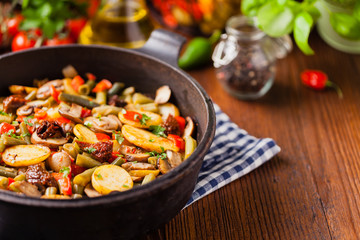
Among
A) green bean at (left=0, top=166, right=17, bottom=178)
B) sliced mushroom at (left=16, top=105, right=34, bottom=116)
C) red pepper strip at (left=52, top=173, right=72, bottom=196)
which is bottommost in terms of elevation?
red pepper strip at (left=52, top=173, right=72, bottom=196)

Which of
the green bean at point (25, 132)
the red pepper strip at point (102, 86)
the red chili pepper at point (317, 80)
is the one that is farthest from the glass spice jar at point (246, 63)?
the green bean at point (25, 132)

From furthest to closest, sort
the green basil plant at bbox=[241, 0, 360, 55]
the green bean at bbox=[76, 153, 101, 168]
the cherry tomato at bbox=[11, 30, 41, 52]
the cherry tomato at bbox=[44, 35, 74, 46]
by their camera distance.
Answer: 1. the cherry tomato at bbox=[44, 35, 74, 46]
2. the cherry tomato at bbox=[11, 30, 41, 52]
3. the green basil plant at bbox=[241, 0, 360, 55]
4. the green bean at bbox=[76, 153, 101, 168]

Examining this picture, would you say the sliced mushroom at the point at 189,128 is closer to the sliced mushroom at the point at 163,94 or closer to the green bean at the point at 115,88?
the sliced mushroom at the point at 163,94

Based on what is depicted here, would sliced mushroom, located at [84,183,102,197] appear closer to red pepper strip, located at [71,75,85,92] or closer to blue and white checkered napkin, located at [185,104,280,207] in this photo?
blue and white checkered napkin, located at [185,104,280,207]

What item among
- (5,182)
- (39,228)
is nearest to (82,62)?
(5,182)

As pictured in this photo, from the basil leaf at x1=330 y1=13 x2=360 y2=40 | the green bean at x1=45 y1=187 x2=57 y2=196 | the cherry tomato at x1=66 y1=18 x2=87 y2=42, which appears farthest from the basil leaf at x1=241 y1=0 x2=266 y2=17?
the green bean at x1=45 y1=187 x2=57 y2=196

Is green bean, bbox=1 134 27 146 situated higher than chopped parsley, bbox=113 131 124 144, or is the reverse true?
green bean, bbox=1 134 27 146
